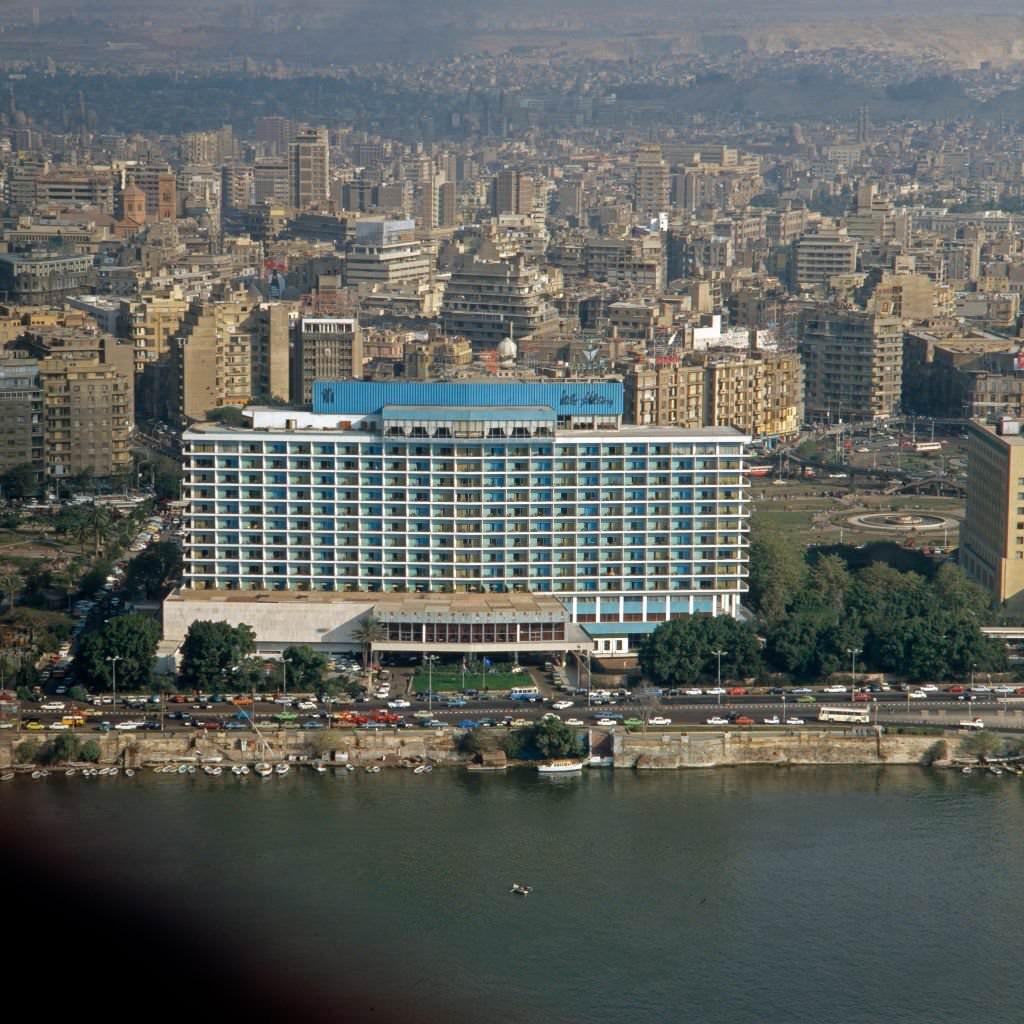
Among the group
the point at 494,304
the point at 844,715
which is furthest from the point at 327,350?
the point at 844,715

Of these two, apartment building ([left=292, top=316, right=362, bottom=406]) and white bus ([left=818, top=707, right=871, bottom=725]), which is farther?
apartment building ([left=292, top=316, right=362, bottom=406])

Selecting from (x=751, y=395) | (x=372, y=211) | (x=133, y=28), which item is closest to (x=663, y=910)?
(x=751, y=395)

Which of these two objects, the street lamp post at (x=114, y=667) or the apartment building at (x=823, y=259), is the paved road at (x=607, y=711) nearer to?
the street lamp post at (x=114, y=667)

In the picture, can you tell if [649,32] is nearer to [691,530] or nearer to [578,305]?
[578,305]

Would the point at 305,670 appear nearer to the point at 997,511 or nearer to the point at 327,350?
the point at 997,511

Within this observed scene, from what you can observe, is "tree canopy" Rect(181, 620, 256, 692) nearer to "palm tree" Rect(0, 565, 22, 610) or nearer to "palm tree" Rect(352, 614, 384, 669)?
"palm tree" Rect(352, 614, 384, 669)

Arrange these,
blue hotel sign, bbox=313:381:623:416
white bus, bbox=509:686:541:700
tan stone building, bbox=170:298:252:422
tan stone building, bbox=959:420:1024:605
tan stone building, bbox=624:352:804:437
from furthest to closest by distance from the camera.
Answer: tan stone building, bbox=170:298:252:422
tan stone building, bbox=624:352:804:437
tan stone building, bbox=959:420:1024:605
blue hotel sign, bbox=313:381:623:416
white bus, bbox=509:686:541:700

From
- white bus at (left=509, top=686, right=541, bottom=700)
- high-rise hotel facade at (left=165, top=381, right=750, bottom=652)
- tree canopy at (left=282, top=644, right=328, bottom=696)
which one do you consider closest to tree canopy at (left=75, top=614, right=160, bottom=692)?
tree canopy at (left=282, top=644, right=328, bottom=696)
